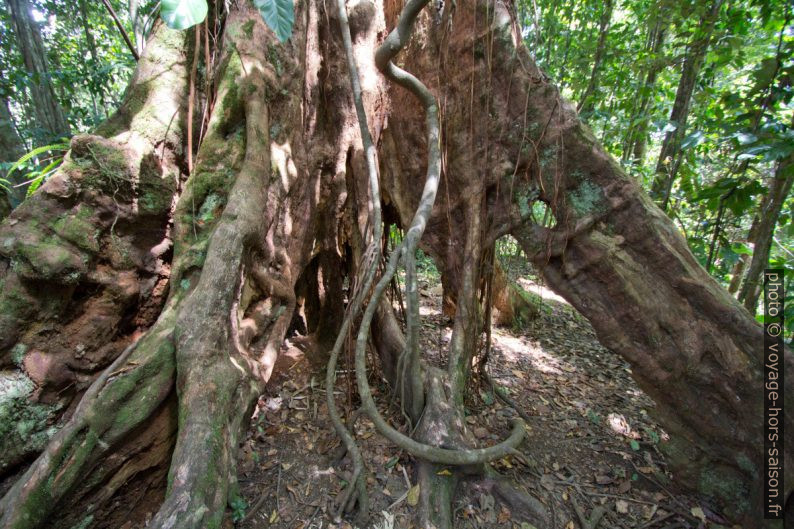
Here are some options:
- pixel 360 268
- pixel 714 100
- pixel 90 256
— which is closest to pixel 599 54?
pixel 714 100

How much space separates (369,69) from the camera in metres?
3.00

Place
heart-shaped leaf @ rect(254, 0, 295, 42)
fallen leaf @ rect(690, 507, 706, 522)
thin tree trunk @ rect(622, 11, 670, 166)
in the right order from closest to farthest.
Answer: heart-shaped leaf @ rect(254, 0, 295, 42), fallen leaf @ rect(690, 507, 706, 522), thin tree trunk @ rect(622, 11, 670, 166)

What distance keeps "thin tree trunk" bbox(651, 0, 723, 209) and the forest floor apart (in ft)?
8.06

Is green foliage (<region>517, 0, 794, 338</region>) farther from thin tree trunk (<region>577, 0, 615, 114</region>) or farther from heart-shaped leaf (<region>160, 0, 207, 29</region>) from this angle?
heart-shaped leaf (<region>160, 0, 207, 29</region>)

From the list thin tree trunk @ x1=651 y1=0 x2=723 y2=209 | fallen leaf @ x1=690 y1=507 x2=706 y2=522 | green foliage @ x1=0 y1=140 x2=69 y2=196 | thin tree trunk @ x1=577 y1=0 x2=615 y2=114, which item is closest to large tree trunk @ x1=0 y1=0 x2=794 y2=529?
fallen leaf @ x1=690 y1=507 x2=706 y2=522

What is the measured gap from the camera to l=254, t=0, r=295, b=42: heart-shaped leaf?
0.99 metres

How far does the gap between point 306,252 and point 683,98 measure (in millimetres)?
4890

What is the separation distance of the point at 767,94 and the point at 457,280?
2617 mm

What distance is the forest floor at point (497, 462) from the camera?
2.07 metres

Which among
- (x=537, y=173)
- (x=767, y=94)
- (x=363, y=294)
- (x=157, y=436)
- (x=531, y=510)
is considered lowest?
(x=531, y=510)

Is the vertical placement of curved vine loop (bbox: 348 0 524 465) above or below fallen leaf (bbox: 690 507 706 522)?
above

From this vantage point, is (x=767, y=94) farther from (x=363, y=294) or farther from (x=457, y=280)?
(x=363, y=294)

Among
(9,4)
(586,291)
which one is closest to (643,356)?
(586,291)

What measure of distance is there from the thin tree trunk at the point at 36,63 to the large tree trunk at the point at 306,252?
16.2ft
